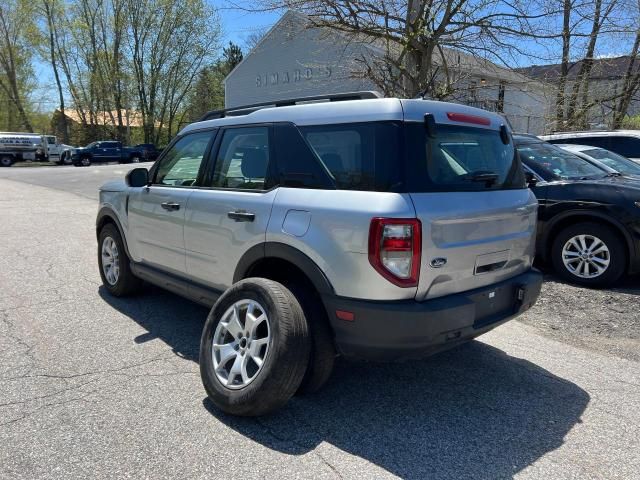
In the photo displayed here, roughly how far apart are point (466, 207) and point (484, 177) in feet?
1.41

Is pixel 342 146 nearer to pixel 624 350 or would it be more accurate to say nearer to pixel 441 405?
pixel 441 405

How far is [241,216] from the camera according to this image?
3.50 m

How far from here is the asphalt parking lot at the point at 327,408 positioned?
268 centimetres

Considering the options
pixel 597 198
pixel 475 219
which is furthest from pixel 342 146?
pixel 597 198

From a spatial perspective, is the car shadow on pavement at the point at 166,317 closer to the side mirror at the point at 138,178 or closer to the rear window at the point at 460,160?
the side mirror at the point at 138,178

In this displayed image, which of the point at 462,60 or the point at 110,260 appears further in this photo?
the point at 462,60

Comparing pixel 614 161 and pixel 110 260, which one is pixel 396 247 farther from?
pixel 614 161

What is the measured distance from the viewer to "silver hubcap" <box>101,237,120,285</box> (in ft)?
17.5

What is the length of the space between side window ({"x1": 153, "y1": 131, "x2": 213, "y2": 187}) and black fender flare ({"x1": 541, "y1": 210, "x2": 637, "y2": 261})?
425 cm

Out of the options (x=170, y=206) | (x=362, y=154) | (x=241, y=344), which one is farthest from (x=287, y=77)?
(x=241, y=344)

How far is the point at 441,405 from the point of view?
3.34 metres

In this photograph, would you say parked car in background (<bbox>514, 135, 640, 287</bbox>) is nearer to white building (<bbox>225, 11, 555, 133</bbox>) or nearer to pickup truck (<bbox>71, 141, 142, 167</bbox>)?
white building (<bbox>225, 11, 555, 133</bbox>)

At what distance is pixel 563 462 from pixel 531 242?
58.9 inches

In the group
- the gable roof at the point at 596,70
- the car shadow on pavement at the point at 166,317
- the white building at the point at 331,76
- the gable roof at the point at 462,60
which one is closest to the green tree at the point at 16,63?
the white building at the point at 331,76
